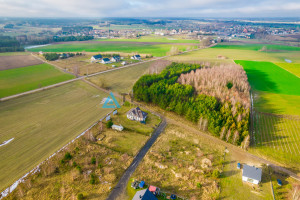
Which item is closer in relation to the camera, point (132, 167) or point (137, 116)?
point (132, 167)

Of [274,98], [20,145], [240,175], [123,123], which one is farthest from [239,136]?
[20,145]

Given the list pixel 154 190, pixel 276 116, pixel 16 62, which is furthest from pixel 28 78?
pixel 276 116

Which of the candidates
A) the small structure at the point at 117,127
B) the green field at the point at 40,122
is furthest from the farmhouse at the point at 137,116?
the green field at the point at 40,122

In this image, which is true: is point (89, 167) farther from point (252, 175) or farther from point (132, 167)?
point (252, 175)

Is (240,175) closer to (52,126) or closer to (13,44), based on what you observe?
(52,126)

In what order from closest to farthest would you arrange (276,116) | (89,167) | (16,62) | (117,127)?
1. (89,167)
2. (117,127)
3. (276,116)
4. (16,62)
